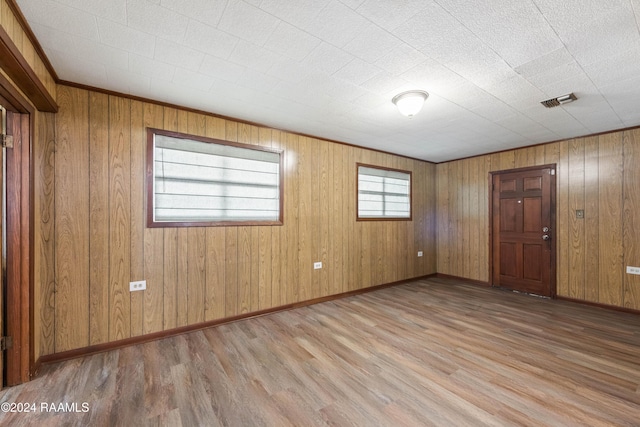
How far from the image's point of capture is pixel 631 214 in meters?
3.58

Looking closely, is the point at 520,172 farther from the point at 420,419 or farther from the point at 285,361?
the point at 285,361

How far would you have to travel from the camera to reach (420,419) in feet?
5.48

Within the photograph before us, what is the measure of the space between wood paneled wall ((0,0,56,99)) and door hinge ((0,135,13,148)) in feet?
1.54

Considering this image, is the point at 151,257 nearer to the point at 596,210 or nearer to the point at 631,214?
the point at 596,210

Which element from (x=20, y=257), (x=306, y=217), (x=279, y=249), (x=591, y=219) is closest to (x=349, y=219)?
(x=306, y=217)

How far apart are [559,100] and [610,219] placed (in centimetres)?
231

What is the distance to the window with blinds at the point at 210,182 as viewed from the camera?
285 centimetres

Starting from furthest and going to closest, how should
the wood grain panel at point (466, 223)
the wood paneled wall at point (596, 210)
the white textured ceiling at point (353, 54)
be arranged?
the wood grain panel at point (466, 223)
the wood paneled wall at point (596, 210)
the white textured ceiling at point (353, 54)

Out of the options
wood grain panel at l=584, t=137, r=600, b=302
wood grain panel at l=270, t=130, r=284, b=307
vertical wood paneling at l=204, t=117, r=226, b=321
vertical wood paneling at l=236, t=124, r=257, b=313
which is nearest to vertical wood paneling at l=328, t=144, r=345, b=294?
wood grain panel at l=270, t=130, r=284, b=307

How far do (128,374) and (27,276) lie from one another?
1.08m

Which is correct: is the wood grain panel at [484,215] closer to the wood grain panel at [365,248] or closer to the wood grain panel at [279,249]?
the wood grain panel at [365,248]

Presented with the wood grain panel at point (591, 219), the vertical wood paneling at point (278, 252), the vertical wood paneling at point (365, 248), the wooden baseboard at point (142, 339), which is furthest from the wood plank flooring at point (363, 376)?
the vertical wood paneling at point (365, 248)

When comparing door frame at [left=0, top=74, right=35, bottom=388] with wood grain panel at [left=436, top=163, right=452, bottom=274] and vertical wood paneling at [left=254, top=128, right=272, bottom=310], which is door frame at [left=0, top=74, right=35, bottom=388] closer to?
vertical wood paneling at [left=254, top=128, right=272, bottom=310]

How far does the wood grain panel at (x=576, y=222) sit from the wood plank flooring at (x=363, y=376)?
0.76m
